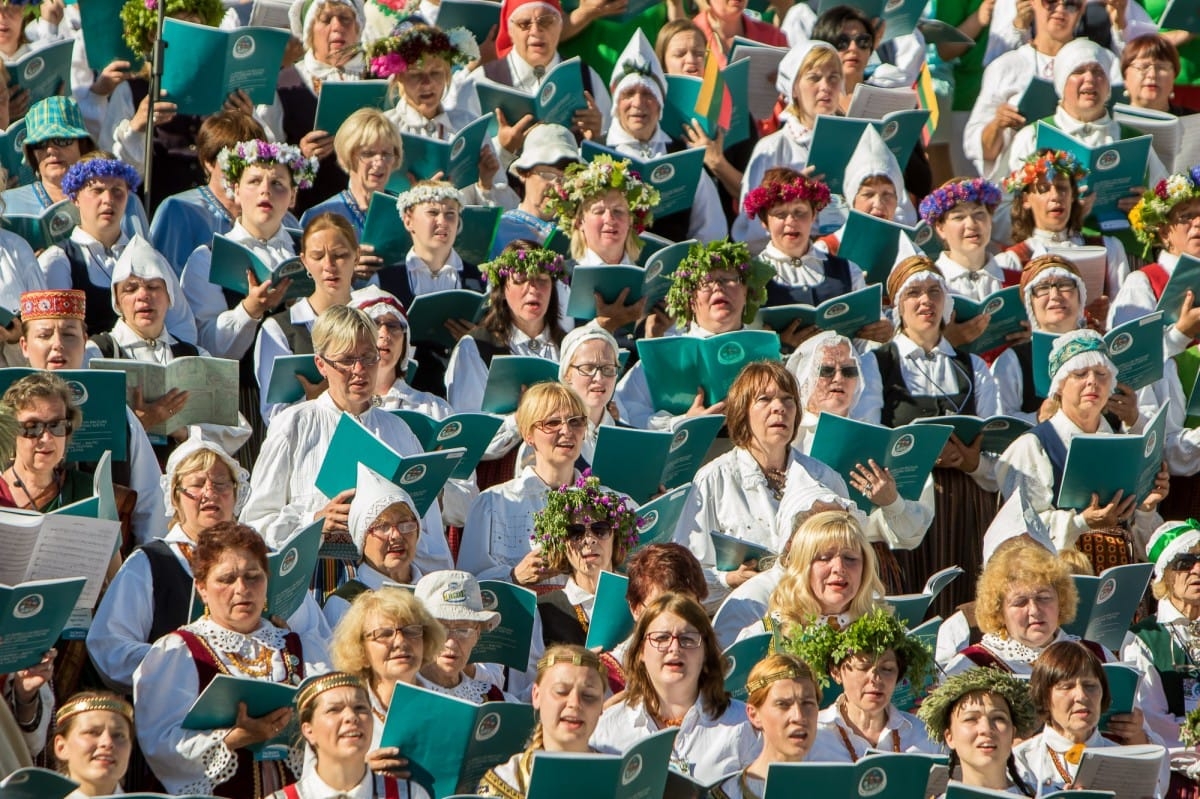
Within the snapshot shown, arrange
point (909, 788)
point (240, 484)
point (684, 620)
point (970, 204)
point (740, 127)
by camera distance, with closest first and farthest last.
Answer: point (909, 788)
point (684, 620)
point (240, 484)
point (970, 204)
point (740, 127)

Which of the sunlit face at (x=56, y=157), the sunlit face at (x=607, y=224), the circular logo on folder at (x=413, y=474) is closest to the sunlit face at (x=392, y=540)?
the circular logo on folder at (x=413, y=474)

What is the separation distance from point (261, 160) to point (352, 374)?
5.17 ft

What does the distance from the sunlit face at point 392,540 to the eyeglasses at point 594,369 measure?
1359 mm

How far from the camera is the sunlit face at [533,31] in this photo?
34.8 ft

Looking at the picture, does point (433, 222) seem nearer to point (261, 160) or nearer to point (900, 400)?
point (261, 160)

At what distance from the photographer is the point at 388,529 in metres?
7.09

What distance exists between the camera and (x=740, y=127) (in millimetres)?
10766

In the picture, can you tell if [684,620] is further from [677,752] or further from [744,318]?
[744,318]

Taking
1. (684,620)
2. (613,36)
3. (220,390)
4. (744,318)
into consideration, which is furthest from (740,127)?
(684,620)

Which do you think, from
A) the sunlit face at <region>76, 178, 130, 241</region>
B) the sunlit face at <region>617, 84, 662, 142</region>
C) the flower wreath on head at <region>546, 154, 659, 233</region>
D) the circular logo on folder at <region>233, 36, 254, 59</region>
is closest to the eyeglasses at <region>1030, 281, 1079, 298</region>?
the flower wreath on head at <region>546, 154, 659, 233</region>

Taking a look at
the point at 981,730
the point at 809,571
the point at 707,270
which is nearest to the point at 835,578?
the point at 809,571

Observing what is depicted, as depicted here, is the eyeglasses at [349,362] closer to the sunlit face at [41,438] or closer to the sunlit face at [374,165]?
the sunlit face at [41,438]

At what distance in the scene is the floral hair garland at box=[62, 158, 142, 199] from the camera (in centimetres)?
855

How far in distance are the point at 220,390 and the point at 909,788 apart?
9.42 feet
